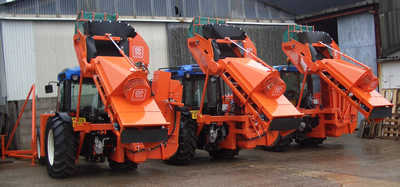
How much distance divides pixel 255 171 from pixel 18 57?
861 cm

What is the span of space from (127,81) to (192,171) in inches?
110

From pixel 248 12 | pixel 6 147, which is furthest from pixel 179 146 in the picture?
pixel 248 12

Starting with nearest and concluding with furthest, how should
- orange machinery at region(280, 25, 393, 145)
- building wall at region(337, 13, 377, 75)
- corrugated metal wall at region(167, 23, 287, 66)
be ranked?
orange machinery at region(280, 25, 393, 145)
corrugated metal wall at region(167, 23, 287, 66)
building wall at region(337, 13, 377, 75)

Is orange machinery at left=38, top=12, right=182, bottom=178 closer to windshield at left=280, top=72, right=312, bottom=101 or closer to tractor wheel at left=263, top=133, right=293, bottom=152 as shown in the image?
tractor wheel at left=263, top=133, right=293, bottom=152

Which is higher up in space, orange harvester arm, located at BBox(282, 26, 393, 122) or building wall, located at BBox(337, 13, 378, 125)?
building wall, located at BBox(337, 13, 378, 125)

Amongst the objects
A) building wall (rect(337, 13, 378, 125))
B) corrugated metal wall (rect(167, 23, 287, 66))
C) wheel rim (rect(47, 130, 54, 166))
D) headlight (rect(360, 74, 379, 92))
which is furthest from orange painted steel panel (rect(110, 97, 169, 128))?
building wall (rect(337, 13, 378, 125))

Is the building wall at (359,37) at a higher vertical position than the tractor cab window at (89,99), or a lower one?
higher

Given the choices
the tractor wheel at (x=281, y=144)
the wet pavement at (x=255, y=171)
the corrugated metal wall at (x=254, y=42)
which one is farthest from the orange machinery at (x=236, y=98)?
the corrugated metal wall at (x=254, y=42)

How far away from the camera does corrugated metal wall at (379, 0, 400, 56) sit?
1658cm

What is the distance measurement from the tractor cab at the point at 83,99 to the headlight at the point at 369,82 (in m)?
6.36

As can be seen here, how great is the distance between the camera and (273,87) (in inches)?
386

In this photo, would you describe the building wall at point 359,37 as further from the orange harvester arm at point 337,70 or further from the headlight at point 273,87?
the headlight at point 273,87

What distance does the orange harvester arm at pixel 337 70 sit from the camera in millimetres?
11600

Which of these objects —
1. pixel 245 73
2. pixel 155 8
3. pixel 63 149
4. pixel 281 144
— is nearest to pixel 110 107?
pixel 63 149
